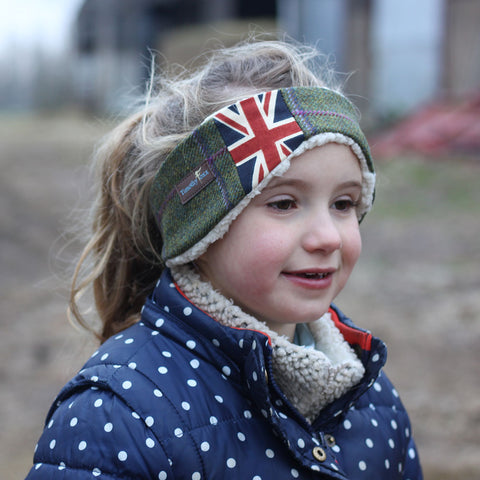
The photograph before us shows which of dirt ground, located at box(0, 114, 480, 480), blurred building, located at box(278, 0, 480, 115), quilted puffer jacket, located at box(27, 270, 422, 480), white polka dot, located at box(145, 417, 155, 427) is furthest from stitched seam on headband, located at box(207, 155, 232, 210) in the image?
blurred building, located at box(278, 0, 480, 115)

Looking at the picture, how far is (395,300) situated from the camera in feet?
15.9

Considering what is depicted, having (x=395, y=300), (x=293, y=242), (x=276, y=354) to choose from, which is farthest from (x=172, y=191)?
(x=395, y=300)

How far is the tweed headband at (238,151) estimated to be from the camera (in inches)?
52.8

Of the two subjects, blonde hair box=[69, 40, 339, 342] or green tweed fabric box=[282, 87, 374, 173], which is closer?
green tweed fabric box=[282, 87, 374, 173]

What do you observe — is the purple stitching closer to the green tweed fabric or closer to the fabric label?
the green tweed fabric

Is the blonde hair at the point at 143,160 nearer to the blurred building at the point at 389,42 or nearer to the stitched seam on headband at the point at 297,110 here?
the stitched seam on headband at the point at 297,110

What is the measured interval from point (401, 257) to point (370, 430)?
464 cm

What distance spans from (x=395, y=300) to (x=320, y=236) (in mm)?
3680

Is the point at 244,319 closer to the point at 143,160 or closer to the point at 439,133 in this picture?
the point at 143,160

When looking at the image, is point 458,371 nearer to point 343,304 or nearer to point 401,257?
point 343,304

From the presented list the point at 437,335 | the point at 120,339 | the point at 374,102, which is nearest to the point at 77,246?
the point at 437,335

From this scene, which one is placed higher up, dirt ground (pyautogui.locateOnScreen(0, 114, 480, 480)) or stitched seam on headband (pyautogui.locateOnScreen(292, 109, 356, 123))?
stitched seam on headband (pyautogui.locateOnScreen(292, 109, 356, 123))

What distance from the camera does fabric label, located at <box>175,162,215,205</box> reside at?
4.56 ft

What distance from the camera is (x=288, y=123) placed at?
4.45 feet
